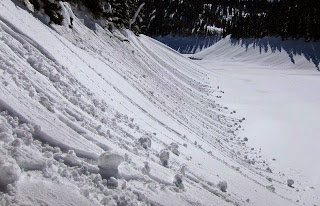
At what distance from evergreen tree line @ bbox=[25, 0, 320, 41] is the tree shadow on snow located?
160 centimetres

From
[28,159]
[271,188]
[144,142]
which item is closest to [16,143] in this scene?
[28,159]

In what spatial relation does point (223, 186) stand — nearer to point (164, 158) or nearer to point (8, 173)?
point (164, 158)

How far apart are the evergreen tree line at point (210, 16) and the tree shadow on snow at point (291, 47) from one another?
5.24 feet

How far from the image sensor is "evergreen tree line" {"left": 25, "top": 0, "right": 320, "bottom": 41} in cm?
1886

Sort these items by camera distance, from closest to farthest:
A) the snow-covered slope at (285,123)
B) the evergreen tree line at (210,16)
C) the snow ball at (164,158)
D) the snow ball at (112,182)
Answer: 1. the snow ball at (112,182)
2. the snow ball at (164,158)
3. the snow-covered slope at (285,123)
4. the evergreen tree line at (210,16)

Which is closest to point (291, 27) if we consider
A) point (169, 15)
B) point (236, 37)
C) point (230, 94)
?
point (236, 37)

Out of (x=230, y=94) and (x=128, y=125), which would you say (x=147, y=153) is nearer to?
(x=128, y=125)

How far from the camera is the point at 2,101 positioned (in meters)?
3.87

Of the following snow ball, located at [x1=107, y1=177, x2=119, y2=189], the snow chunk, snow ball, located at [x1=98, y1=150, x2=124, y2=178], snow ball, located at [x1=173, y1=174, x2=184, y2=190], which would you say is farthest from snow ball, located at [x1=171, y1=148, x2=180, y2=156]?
the snow chunk

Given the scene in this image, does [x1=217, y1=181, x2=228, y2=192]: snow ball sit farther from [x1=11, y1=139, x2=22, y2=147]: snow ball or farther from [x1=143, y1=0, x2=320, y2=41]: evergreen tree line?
[x1=143, y1=0, x2=320, y2=41]: evergreen tree line

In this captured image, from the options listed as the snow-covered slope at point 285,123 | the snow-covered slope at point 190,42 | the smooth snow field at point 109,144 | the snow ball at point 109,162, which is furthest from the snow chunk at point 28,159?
the snow-covered slope at point 190,42

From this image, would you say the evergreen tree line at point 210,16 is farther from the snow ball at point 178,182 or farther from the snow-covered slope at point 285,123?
the snow-covered slope at point 285,123

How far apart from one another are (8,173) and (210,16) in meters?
134

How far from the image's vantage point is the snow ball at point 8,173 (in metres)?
2.85
